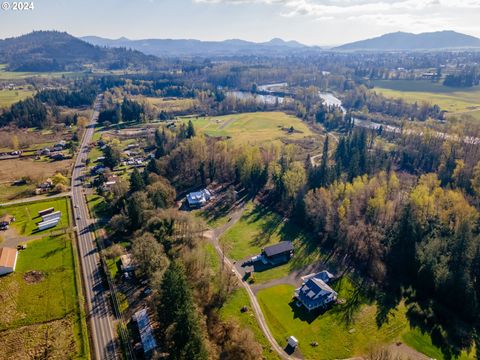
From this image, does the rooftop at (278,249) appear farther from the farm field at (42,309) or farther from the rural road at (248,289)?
the farm field at (42,309)

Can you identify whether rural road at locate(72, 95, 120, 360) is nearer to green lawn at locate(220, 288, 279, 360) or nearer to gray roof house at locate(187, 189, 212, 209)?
green lawn at locate(220, 288, 279, 360)

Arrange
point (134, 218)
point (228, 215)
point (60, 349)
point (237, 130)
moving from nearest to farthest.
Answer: point (60, 349) < point (134, 218) < point (228, 215) < point (237, 130)

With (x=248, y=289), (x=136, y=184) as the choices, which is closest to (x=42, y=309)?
(x=248, y=289)

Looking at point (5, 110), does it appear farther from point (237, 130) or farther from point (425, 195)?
point (425, 195)

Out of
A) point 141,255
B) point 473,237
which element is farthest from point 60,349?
point 473,237

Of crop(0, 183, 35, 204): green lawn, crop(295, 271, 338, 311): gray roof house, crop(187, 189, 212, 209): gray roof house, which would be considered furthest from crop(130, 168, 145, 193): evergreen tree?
crop(295, 271, 338, 311): gray roof house

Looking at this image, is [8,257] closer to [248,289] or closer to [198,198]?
[198,198]
